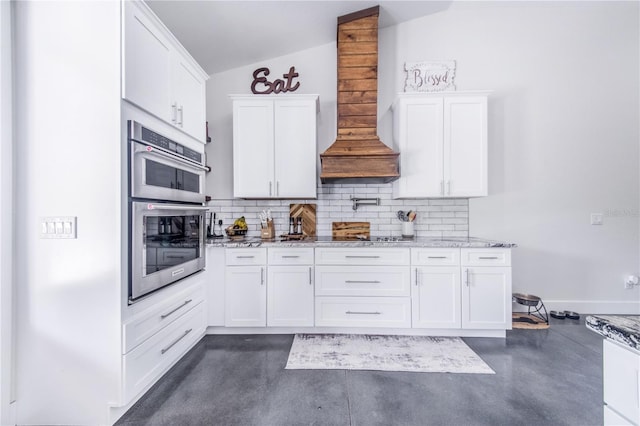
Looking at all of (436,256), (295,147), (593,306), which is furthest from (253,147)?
(593,306)

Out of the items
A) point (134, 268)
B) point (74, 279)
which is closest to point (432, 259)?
point (134, 268)

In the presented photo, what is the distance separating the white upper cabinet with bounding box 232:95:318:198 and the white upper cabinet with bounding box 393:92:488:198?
0.94 m

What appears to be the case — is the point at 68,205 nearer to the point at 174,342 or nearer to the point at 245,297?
the point at 174,342

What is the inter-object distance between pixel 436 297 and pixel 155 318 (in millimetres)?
2225

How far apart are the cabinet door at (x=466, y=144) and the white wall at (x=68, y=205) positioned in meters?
2.67

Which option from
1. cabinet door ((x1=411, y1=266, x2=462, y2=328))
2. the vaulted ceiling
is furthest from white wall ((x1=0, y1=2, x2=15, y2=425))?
cabinet door ((x1=411, y1=266, x2=462, y2=328))

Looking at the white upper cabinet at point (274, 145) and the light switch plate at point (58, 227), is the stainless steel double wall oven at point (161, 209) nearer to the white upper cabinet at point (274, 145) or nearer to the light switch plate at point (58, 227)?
the light switch plate at point (58, 227)

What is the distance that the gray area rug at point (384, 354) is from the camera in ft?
6.55

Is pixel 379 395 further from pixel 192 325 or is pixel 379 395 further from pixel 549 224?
pixel 549 224

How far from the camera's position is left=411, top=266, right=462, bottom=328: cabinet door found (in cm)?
245

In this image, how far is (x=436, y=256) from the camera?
247cm

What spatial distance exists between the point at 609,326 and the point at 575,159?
3.41 meters

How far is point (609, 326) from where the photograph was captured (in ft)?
1.95

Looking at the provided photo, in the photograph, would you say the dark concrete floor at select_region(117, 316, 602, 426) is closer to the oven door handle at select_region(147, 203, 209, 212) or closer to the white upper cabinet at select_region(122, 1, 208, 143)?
the oven door handle at select_region(147, 203, 209, 212)
